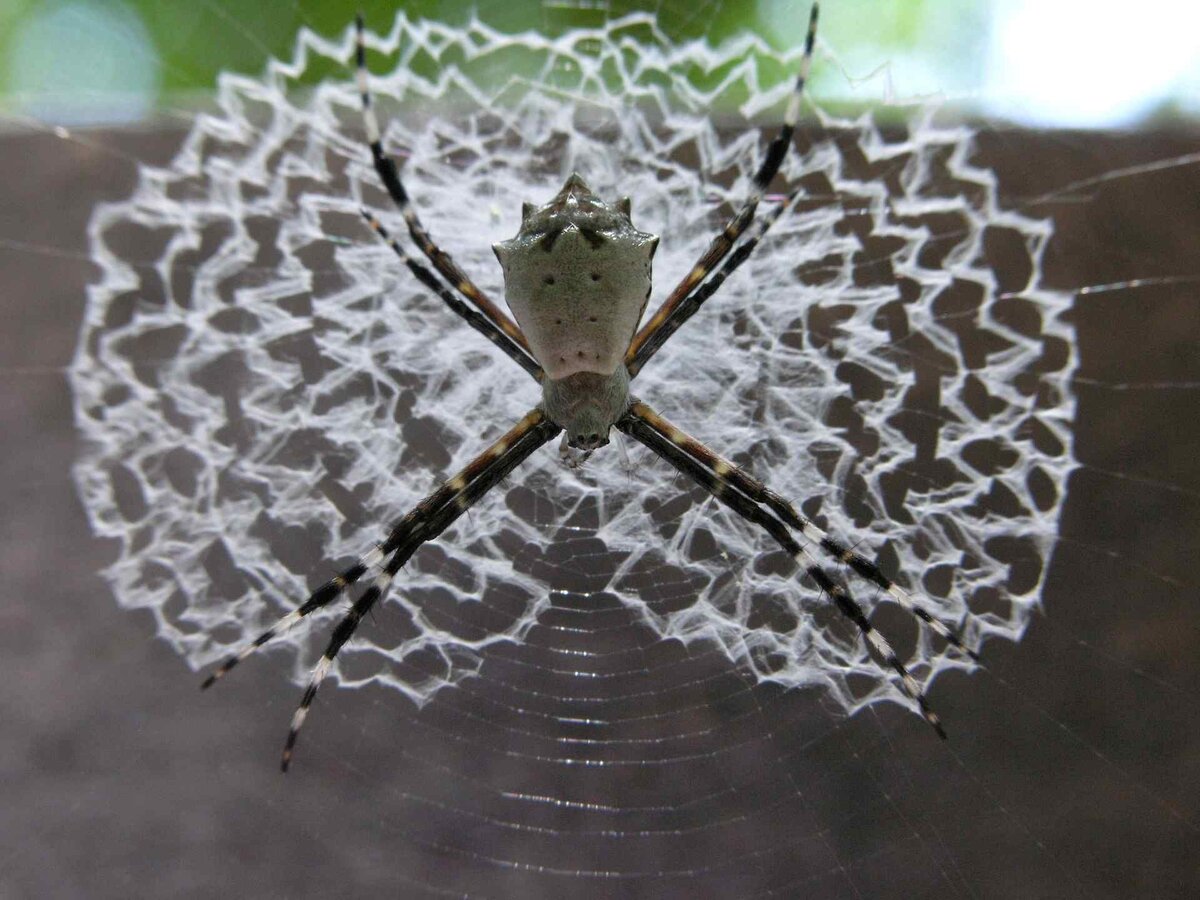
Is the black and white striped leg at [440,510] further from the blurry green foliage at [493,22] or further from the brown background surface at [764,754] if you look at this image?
the blurry green foliage at [493,22]

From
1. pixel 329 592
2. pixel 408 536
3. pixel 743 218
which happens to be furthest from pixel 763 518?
pixel 329 592

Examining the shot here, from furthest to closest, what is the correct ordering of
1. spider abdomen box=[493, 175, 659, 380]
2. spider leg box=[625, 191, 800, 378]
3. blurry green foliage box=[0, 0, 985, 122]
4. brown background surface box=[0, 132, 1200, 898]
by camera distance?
blurry green foliage box=[0, 0, 985, 122]
brown background surface box=[0, 132, 1200, 898]
spider leg box=[625, 191, 800, 378]
spider abdomen box=[493, 175, 659, 380]

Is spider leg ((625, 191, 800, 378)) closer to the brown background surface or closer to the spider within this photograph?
the spider

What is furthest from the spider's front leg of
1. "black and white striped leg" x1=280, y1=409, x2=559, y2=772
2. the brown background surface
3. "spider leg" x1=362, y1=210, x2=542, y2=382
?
the brown background surface

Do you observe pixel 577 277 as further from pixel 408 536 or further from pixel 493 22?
pixel 493 22

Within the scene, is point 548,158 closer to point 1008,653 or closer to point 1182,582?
point 1008,653

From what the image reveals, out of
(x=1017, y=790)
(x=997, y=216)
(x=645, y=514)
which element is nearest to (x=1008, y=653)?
(x=1017, y=790)

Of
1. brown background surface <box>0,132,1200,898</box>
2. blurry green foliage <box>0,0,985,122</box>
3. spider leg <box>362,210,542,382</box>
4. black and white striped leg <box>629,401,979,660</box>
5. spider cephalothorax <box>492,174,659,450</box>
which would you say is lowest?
brown background surface <box>0,132,1200,898</box>
